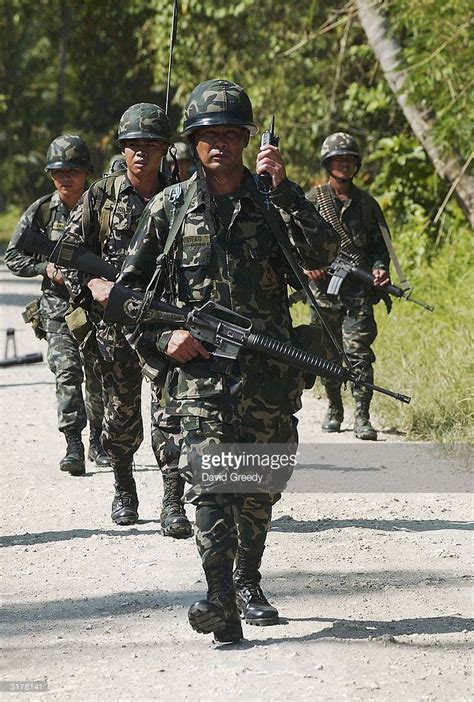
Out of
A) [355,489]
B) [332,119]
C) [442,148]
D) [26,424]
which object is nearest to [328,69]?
[332,119]

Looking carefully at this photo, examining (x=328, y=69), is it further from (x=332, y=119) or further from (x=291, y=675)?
(x=291, y=675)

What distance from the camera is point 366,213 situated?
31.9 feet

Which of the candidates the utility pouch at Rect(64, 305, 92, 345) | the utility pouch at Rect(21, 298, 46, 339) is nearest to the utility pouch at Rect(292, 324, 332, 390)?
the utility pouch at Rect(64, 305, 92, 345)

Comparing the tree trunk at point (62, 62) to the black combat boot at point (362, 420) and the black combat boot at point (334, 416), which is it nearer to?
the black combat boot at point (334, 416)

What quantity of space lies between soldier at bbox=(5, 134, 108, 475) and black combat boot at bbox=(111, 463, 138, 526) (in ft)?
3.69

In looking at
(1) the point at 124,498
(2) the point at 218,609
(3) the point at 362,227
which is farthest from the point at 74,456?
(2) the point at 218,609

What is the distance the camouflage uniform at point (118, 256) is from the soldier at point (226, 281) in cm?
167

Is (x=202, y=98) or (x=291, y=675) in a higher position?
(x=202, y=98)

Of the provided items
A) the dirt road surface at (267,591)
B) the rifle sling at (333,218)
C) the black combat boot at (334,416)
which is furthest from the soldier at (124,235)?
the black combat boot at (334,416)

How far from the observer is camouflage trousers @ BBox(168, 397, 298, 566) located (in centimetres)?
514

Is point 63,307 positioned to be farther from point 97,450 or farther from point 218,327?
point 218,327

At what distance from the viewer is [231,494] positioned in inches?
207

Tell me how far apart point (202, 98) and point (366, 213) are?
4.65 meters

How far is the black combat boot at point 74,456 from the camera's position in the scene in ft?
28.7
